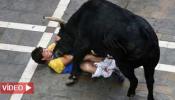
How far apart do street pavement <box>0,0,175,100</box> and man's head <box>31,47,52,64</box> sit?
21 cm

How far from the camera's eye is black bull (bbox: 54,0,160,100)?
7.03 meters

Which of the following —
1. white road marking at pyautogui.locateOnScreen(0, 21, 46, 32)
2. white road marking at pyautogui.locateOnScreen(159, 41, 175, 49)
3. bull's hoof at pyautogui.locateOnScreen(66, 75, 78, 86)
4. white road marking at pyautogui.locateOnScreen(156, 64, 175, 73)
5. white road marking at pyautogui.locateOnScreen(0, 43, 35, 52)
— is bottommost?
bull's hoof at pyautogui.locateOnScreen(66, 75, 78, 86)

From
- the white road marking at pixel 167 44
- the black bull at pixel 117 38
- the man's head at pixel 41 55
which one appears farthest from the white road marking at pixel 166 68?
the man's head at pixel 41 55

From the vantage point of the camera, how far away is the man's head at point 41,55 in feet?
27.4

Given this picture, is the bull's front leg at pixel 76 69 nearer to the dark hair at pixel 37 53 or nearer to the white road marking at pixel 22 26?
the dark hair at pixel 37 53

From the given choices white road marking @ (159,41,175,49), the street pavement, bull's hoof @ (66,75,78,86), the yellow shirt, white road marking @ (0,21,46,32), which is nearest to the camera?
the street pavement

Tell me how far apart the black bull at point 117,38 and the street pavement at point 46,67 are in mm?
330

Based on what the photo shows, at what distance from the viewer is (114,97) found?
7.91 meters

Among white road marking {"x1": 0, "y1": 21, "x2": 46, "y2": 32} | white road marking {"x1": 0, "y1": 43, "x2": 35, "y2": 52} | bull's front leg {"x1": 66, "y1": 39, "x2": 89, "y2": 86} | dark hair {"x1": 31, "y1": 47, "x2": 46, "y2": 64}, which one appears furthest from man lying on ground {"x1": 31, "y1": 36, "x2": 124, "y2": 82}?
white road marking {"x1": 0, "y1": 21, "x2": 46, "y2": 32}

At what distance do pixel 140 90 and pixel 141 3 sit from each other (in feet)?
7.84

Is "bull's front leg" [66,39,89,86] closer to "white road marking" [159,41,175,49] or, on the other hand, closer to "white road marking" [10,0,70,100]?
"white road marking" [10,0,70,100]

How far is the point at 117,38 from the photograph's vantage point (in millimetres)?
7109

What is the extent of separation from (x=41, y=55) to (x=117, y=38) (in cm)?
180

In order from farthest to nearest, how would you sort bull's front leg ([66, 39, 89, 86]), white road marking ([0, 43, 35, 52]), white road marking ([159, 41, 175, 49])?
white road marking ([0, 43, 35, 52]) → white road marking ([159, 41, 175, 49]) → bull's front leg ([66, 39, 89, 86])
